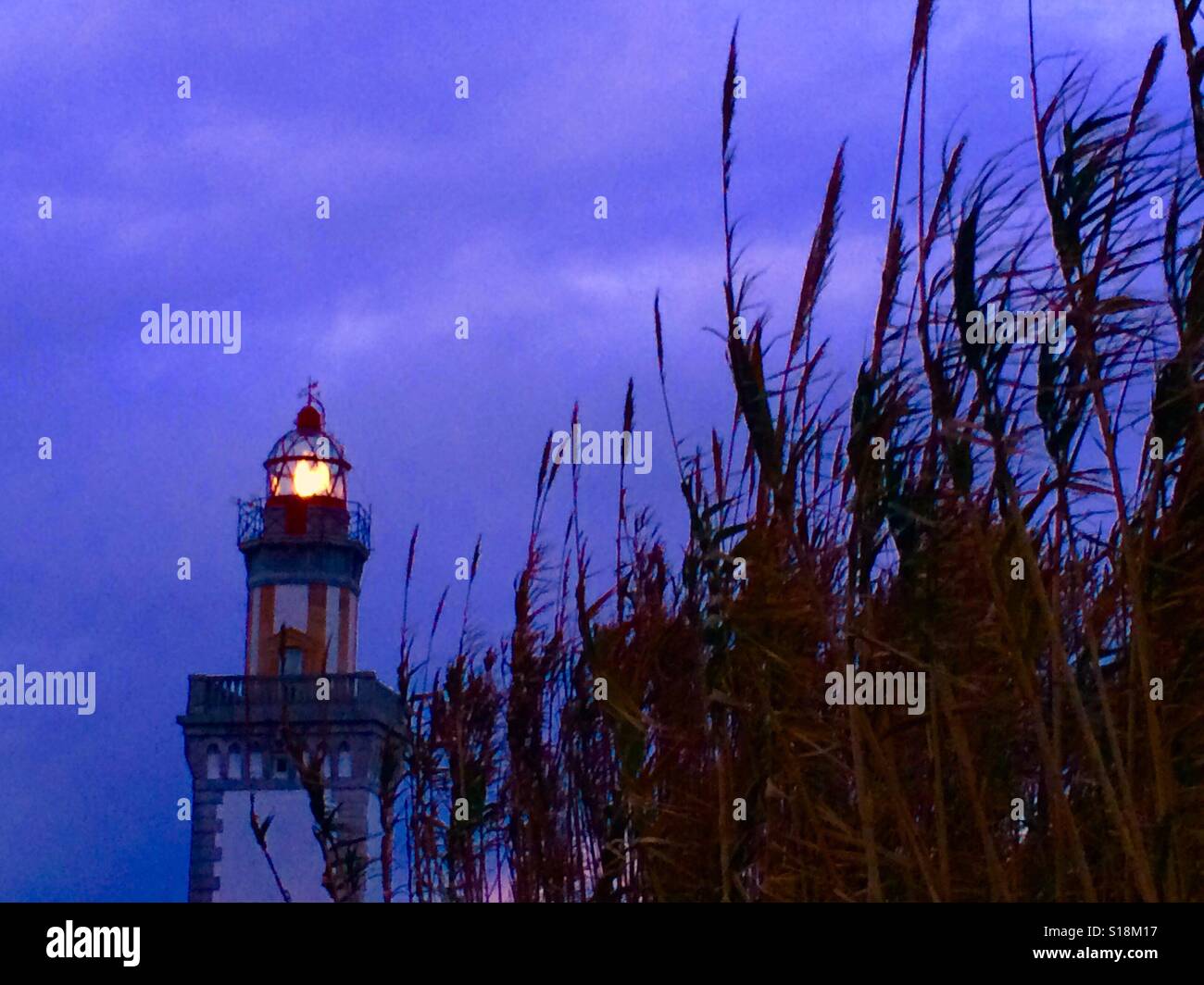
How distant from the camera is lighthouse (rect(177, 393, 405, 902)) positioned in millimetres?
4145

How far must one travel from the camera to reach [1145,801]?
2.37 m

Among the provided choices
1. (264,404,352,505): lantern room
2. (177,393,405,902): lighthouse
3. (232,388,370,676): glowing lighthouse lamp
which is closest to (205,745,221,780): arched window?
(177,393,405,902): lighthouse

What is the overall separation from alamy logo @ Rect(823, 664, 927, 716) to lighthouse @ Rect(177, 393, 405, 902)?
1.30 meters

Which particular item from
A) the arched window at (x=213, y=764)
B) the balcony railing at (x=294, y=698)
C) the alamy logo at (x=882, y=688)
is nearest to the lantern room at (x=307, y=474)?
the balcony railing at (x=294, y=698)

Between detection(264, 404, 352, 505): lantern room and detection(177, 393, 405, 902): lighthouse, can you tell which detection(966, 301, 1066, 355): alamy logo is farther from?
detection(264, 404, 352, 505): lantern room

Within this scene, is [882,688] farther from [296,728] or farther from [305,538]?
[305,538]

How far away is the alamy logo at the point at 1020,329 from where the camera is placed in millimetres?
2486
